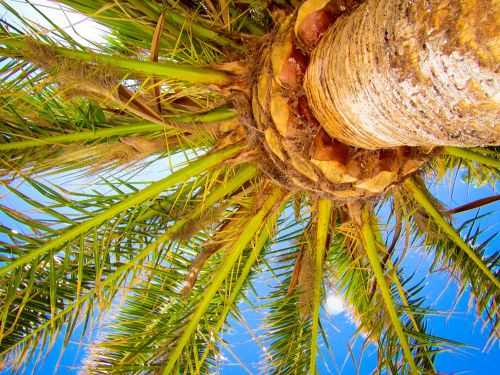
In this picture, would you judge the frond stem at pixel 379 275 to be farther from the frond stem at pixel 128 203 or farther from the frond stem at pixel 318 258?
the frond stem at pixel 128 203

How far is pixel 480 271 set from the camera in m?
3.10

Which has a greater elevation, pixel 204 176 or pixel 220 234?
pixel 204 176

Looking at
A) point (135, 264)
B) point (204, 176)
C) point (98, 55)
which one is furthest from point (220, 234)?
point (98, 55)

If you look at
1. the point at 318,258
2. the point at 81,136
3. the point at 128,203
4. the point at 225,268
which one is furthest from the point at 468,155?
the point at 81,136

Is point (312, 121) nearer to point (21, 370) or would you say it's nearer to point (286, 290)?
point (286, 290)

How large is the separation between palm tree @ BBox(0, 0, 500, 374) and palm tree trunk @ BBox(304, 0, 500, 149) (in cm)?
1

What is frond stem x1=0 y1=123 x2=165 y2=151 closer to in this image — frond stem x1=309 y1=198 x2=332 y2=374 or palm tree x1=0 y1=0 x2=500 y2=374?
palm tree x1=0 y1=0 x2=500 y2=374

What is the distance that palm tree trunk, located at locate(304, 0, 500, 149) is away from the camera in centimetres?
107

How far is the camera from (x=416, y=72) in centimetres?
126

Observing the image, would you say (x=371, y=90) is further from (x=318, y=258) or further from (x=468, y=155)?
(x=318, y=258)

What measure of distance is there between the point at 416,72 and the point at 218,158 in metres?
1.57

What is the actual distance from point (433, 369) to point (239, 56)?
2.41 meters

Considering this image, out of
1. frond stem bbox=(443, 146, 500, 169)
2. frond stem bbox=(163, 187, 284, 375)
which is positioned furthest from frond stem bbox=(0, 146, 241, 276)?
frond stem bbox=(443, 146, 500, 169)

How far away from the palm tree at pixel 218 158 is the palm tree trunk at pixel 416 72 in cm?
1
